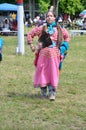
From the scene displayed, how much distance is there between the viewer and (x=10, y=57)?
49.7 feet

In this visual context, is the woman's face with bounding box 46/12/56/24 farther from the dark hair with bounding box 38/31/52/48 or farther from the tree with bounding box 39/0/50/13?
the tree with bounding box 39/0/50/13

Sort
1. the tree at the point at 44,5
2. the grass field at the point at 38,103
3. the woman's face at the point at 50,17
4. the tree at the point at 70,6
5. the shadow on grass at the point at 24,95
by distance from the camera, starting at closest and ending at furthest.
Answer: the grass field at the point at 38,103 → the woman's face at the point at 50,17 → the shadow on grass at the point at 24,95 → the tree at the point at 44,5 → the tree at the point at 70,6

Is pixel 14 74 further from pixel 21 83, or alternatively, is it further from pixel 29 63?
pixel 29 63

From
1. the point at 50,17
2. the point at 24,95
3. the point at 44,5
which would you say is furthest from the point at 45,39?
the point at 44,5

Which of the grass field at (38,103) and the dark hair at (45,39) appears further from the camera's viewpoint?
the dark hair at (45,39)

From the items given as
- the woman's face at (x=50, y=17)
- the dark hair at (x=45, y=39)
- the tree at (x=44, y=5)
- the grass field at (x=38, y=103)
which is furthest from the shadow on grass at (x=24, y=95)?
the tree at (x=44, y=5)

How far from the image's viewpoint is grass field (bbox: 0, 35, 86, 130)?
6438mm

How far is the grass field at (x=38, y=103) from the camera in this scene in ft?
21.1

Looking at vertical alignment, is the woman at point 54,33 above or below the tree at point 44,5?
above

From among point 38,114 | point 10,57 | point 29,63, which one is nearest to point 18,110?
point 38,114

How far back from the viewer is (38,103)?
7801mm

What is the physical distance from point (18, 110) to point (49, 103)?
0.74m

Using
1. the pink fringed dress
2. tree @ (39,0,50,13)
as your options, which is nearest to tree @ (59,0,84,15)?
tree @ (39,0,50,13)

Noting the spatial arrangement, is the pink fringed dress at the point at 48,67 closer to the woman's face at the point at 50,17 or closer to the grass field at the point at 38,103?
the grass field at the point at 38,103
